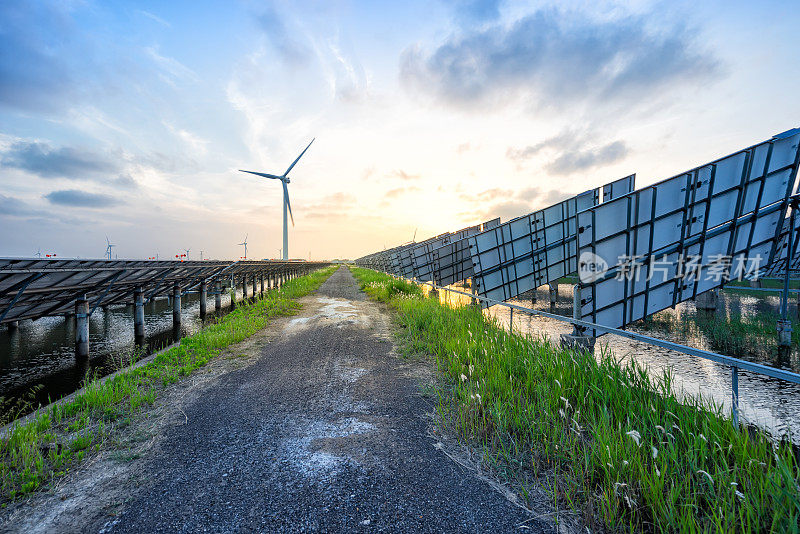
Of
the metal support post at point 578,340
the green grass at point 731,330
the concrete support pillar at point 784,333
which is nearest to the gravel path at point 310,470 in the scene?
the metal support post at point 578,340

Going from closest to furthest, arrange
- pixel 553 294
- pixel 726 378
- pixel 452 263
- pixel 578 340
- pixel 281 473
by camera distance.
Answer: pixel 281 473 < pixel 578 340 < pixel 726 378 < pixel 553 294 < pixel 452 263

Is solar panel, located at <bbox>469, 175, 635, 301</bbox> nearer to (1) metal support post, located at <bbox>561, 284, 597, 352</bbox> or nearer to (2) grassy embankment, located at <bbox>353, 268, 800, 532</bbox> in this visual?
(1) metal support post, located at <bbox>561, 284, 597, 352</bbox>

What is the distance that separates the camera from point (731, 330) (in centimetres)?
1109

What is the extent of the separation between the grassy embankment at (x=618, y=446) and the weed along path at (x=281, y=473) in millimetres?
587

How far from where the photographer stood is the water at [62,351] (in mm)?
8383

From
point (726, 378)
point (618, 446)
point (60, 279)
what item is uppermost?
point (60, 279)

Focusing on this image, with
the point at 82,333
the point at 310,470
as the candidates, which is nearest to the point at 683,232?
the point at 310,470

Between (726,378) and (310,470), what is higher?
(310,470)

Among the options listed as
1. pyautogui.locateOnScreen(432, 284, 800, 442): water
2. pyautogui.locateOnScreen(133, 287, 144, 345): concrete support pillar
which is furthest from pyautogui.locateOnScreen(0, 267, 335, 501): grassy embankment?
pyautogui.locateOnScreen(133, 287, 144, 345): concrete support pillar

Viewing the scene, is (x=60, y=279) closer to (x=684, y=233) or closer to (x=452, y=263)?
(x=684, y=233)

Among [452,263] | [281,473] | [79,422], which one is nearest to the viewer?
[281,473]

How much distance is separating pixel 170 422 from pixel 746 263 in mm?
13967

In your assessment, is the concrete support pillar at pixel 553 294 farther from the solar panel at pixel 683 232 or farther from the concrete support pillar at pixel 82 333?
the concrete support pillar at pixel 82 333

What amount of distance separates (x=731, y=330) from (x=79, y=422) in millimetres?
18001
